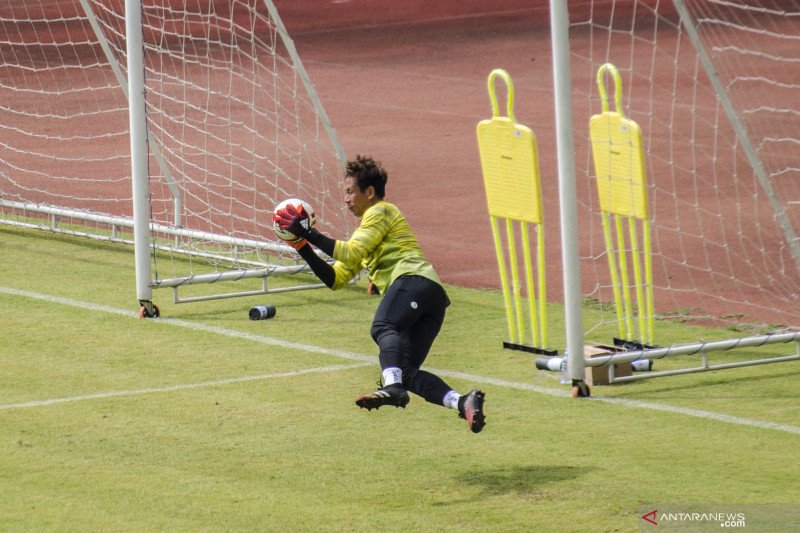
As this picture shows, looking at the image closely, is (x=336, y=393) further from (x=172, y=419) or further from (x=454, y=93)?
(x=454, y=93)

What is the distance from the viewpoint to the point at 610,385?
8570 mm

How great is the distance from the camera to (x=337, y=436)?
7520 mm

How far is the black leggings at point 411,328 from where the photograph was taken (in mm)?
7094

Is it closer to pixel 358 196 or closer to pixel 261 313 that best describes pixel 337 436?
pixel 358 196

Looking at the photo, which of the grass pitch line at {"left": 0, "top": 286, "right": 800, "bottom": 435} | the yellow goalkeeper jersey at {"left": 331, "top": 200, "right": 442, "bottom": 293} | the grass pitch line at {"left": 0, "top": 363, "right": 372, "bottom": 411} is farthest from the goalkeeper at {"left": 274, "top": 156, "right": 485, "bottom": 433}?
the grass pitch line at {"left": 0, "top": 363, "right": 372, "bottom": 411}

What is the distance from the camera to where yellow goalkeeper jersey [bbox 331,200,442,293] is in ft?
24.1

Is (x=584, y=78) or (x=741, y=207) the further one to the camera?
(x=584, y=78)

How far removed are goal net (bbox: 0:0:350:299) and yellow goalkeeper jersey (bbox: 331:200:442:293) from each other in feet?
11.3

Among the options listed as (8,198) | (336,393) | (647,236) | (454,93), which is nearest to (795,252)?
(647,236)

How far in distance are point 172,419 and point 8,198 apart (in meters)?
8.61

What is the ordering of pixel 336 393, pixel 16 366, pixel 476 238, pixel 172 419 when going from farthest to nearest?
pixel 476 238
pixel 16 366
pixel 336 393
pixel 172 419

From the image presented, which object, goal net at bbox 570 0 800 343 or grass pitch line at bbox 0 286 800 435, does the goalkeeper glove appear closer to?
grass pitch line at bbox 0 286 800 435

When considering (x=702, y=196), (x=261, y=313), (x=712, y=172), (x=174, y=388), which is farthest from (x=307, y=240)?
(x=712, y=172)

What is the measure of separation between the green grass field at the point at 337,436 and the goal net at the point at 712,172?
95 cm
